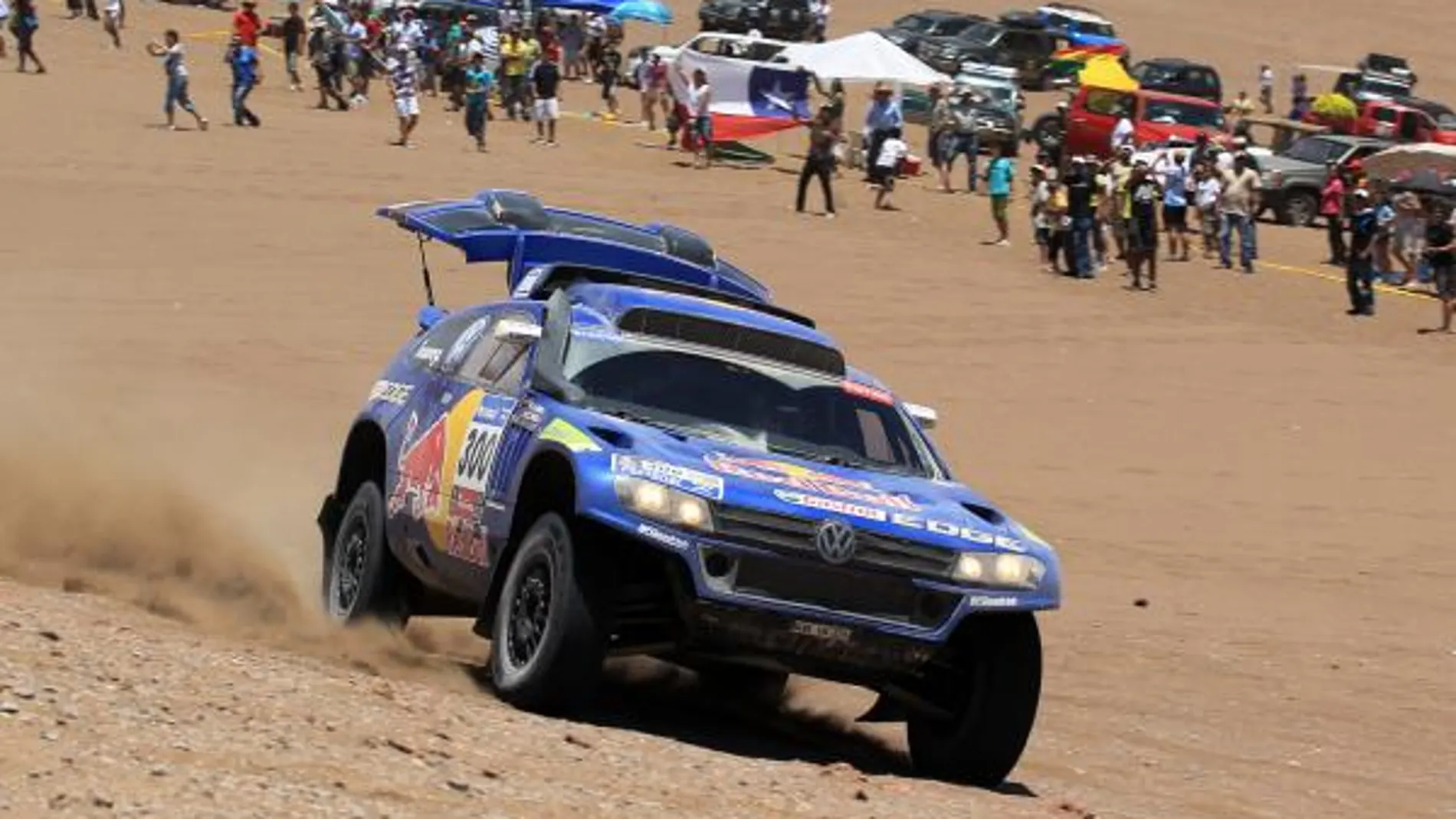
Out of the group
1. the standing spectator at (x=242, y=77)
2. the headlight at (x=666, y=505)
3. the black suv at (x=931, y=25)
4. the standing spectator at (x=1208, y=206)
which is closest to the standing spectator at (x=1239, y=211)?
the standing spectator at (x=1208, y=206)

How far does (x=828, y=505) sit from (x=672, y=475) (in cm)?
55

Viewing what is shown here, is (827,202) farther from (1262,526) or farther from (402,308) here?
(1262,526)

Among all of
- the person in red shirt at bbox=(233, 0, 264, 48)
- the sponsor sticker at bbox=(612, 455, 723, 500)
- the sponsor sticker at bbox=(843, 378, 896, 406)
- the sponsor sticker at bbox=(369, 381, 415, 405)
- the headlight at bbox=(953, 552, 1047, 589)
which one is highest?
the sponsor sticker at bbox=(612, 455, 723, 500)

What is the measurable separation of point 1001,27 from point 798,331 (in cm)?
4996

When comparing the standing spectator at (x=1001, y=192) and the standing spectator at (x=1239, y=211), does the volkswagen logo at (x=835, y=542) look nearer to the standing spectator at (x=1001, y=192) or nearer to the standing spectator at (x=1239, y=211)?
the standing spectator at (x=1001, y=192)

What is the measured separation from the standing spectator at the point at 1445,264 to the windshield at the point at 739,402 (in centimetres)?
2317

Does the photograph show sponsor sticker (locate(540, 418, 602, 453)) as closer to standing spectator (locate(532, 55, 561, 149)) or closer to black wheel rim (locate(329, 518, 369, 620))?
black wheel rim (locate(329, 518, 369, 620))

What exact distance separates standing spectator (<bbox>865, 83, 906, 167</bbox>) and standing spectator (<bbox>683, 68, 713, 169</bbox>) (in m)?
2.44

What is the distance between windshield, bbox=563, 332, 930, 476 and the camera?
10242 millimetres

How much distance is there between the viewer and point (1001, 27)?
2366 inches

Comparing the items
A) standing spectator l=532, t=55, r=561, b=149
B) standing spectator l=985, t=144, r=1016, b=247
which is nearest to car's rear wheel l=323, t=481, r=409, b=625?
standing spectator l=985, t=144, r=1016, b=247

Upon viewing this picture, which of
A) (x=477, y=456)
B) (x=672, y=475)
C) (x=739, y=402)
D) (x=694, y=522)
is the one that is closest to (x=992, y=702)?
(x=694, y=522)

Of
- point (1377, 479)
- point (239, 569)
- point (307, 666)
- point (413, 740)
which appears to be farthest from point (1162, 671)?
point (1377, 479)

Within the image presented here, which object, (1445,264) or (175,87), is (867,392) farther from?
(175,87)
